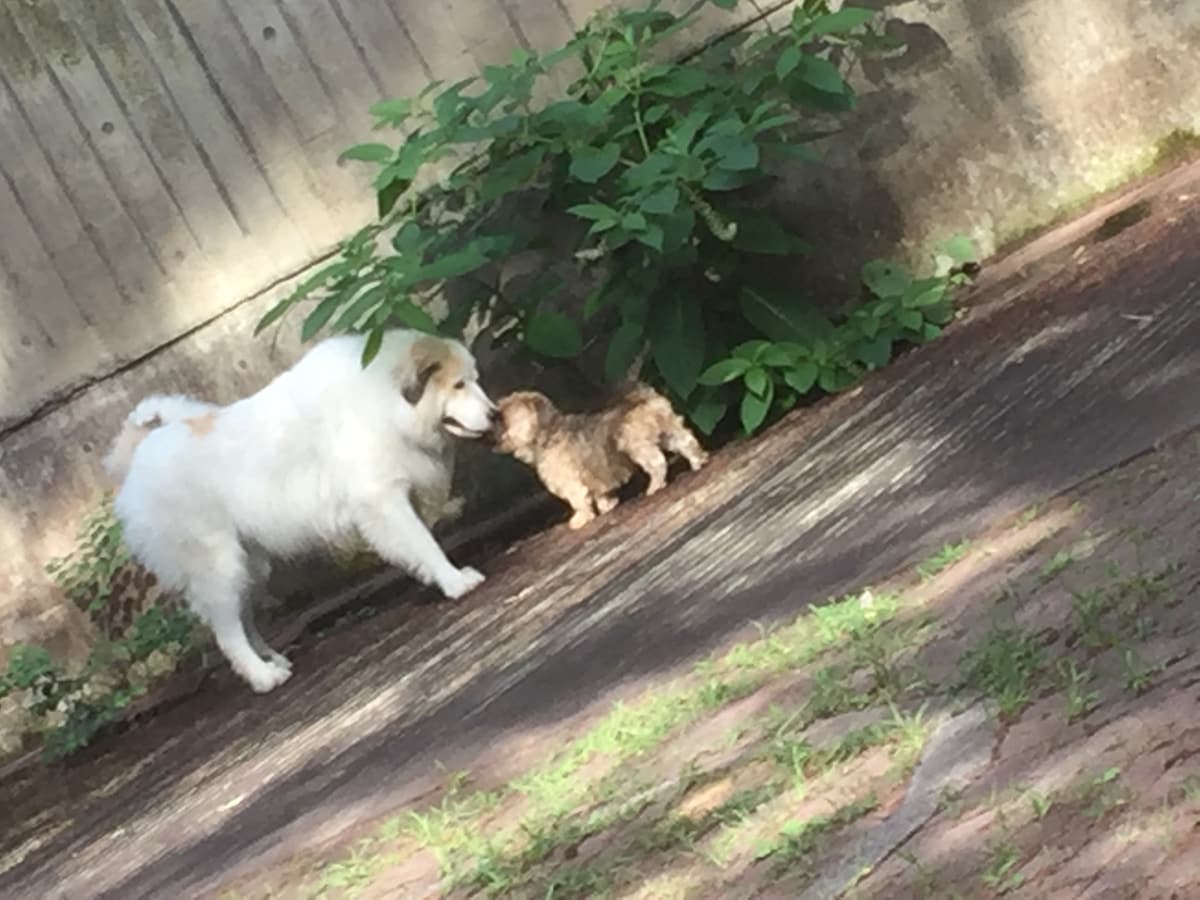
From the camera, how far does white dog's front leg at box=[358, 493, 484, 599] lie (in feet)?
14.0

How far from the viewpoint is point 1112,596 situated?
6.49 feet

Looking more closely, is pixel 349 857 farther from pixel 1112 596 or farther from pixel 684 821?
pixel 1112 596

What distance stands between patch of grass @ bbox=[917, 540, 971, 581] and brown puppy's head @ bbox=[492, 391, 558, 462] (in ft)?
6.42

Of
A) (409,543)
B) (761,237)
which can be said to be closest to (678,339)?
(761,237)

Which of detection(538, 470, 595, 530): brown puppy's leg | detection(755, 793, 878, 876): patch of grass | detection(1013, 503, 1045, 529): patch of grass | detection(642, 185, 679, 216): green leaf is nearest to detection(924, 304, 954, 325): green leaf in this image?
detection(642, 185, 679, 216): green leaf

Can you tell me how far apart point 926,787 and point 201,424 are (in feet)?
10.2

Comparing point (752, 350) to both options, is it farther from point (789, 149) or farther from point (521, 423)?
point (521, 423)

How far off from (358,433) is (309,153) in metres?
1.27

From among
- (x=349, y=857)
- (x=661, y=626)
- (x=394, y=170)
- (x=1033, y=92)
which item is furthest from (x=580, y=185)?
(x=349, y=857)

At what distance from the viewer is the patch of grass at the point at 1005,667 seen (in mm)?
1822

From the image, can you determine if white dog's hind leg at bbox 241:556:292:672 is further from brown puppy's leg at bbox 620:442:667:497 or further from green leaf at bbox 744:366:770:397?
green leaf at bbox 744:366:770:397

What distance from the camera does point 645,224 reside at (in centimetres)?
405

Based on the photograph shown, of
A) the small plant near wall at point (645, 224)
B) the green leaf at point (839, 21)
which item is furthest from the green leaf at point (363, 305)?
the green leaf at point (839, 21)

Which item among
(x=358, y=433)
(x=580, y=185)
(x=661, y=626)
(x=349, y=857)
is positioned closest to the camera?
(x=349, y=857)
